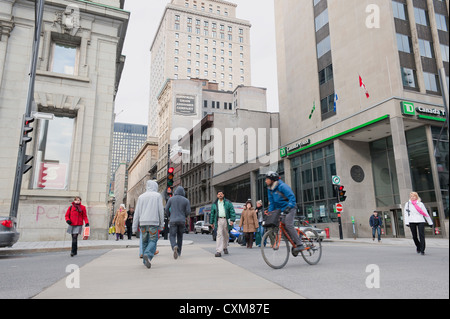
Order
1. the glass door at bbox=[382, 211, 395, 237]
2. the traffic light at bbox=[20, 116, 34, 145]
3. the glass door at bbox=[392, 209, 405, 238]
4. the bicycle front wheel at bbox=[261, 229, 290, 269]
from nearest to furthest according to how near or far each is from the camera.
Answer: the bicycle front wheel at bbox=[261, 229, 290, 269] → the traffic light at bbox=[20, 116, 34, 145] → the glass door at bbox=[392, 209, 405, 238] → the glass door at bbox=[382, 211, 395, 237]

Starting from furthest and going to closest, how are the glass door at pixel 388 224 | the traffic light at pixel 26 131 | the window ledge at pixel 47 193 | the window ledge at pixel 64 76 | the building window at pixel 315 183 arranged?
the building window at pixel 315 183
the glass door at pixel 388 224
the window ledge at pixel 64 76
the window ledge at pixel 47 193
the traffic light at pixel 26 131

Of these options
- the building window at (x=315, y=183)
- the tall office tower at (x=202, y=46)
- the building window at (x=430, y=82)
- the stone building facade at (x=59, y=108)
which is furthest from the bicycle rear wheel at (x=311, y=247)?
the tall office tower at (x=202, y=46)

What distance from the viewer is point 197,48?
98.4 meters

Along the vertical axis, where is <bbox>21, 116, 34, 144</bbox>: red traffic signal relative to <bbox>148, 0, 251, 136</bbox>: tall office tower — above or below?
below

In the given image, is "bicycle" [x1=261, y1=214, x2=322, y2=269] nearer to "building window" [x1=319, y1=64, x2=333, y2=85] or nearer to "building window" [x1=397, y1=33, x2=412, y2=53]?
"building window" [x1=397, y1=33, x2=412, y2=53]

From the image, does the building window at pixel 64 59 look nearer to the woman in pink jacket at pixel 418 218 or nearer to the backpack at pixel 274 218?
the backpack at pixel 274 218

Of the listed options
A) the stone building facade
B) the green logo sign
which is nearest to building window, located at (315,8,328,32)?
the green logo sign

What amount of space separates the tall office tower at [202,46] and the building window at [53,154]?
78.8 meters

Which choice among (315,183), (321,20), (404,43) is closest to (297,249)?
(315,183)

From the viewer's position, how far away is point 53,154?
17234 millimetres

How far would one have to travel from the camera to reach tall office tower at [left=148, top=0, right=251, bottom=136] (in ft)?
315

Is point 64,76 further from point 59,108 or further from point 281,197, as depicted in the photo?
point 281,197

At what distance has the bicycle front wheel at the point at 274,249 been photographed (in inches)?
232

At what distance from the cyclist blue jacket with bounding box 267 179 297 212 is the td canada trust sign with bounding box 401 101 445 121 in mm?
20006
